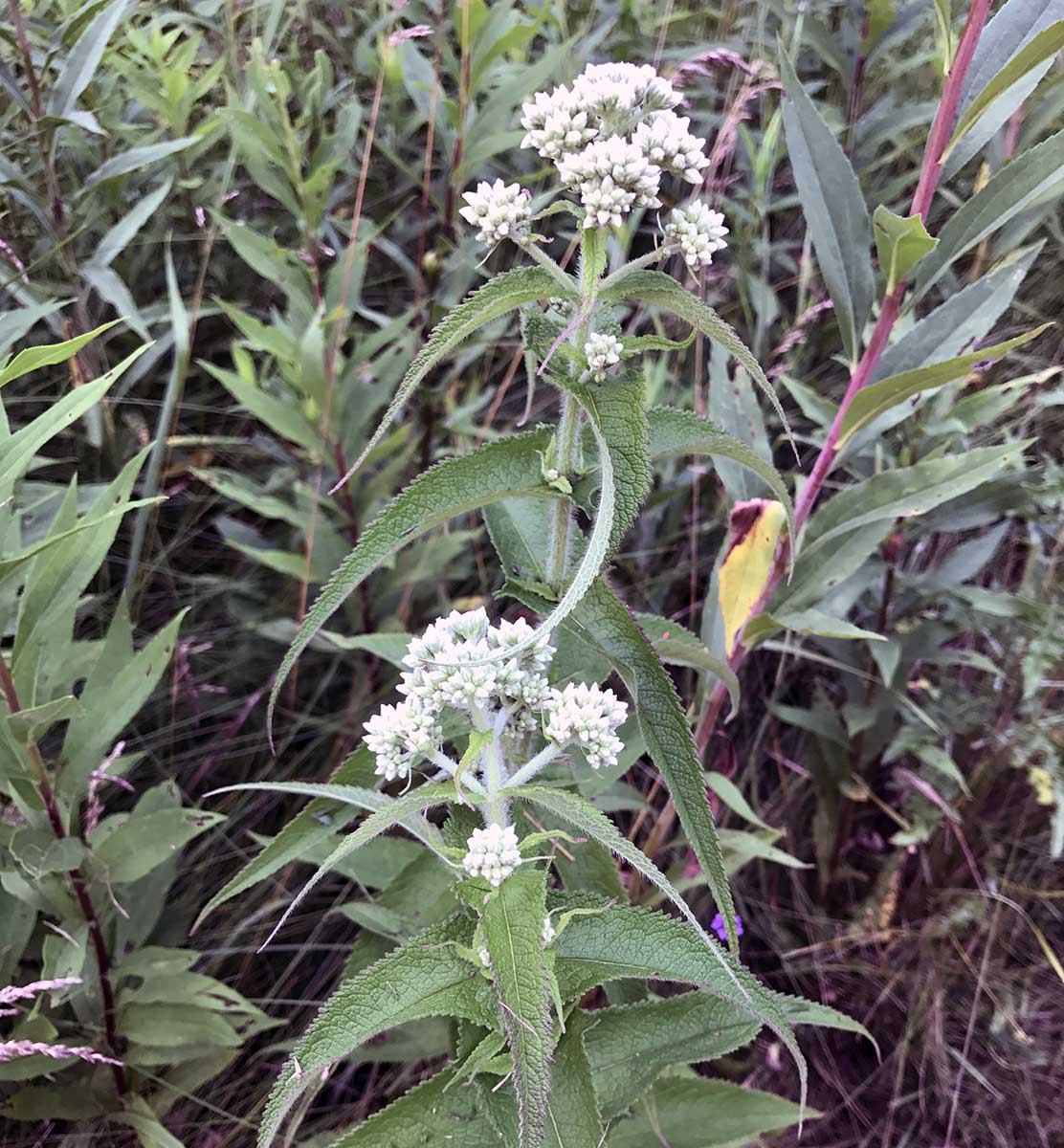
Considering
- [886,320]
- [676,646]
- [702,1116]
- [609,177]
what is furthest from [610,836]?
[886,320]

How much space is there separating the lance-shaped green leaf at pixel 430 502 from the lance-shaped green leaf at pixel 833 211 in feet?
2.07

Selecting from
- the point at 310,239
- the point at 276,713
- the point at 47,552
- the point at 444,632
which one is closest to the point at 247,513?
the point at 276,713

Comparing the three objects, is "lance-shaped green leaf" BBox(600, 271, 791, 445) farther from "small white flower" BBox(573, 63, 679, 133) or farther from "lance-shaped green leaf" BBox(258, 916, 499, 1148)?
"lance-shaped green leaf" BBox(258, 916, 499, 1148)

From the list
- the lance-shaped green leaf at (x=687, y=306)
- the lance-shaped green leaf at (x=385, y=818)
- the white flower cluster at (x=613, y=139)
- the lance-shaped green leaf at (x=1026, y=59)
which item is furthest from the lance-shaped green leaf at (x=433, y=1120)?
the lance-shaped green leaf at (x=1026, y=59)

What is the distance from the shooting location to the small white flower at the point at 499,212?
75cm

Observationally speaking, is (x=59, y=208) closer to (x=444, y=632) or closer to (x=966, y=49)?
(x=444, y=632)

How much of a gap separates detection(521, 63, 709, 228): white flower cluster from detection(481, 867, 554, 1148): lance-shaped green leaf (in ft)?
1.71

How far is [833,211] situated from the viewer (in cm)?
124

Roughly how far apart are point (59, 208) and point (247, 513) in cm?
75

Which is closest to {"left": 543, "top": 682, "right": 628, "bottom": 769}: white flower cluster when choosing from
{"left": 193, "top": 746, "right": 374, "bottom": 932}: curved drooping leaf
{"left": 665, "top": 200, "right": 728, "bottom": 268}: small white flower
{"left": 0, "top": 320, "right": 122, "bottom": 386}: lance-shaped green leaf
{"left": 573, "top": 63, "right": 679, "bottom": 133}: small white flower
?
{"left": 193, "top": 746, "right": 374, "bottom": 932}: curved drooping leaf

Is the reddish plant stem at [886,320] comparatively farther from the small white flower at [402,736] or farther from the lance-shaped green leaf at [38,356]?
the lance-shaped green leaf at [38,356]

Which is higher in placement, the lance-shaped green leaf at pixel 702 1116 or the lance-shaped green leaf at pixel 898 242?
the lance-shaped green leaf at pixel 898 242

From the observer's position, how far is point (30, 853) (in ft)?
3.66

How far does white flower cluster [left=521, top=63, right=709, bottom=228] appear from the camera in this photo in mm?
702
